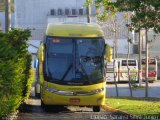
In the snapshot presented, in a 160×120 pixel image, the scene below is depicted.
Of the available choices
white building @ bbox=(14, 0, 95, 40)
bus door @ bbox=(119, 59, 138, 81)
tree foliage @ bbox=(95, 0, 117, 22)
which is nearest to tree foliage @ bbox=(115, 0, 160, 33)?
tree foliage @ bbox=(95, 0, 117, 22)

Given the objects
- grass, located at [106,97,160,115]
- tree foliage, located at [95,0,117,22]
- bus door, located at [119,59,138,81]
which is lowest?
bus door, located at [119,59,138,81]

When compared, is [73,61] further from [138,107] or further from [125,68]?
[125,68]

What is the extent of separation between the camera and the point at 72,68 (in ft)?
67.5

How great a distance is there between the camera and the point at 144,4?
1620cm

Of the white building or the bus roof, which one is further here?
the white building

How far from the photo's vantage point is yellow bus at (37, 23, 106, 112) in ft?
66.4

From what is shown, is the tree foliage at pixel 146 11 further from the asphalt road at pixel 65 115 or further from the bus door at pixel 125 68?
the bus door at pixel 125 68

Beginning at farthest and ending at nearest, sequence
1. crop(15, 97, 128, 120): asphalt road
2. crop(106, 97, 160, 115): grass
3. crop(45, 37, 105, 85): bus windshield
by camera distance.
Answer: crop(45, 37, 105, 85): bus windshield → crop(106, 97, 160, 115): grass → crop(15, 97, 128, 120): asphalt road

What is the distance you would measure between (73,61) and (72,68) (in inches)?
10.8

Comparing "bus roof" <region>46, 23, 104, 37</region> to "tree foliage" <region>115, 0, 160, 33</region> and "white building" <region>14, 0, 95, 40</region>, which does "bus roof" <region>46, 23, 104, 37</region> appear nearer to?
"tree foliage" <region>115, 0, 160, 33</region>

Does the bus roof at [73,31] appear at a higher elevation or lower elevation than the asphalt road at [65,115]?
higher

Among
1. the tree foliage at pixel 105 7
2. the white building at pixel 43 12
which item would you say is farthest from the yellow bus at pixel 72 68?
the white building at pixel 43 12

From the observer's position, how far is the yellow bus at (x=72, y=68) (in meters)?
20.2

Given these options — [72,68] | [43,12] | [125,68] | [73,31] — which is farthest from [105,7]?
[43,12]
